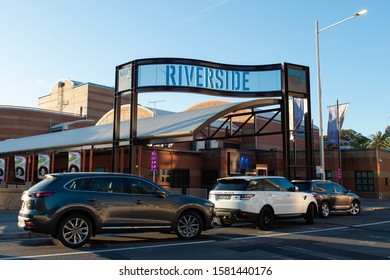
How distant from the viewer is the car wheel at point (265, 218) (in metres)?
12.6

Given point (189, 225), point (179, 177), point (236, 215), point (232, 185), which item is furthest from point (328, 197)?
point (179, 177)

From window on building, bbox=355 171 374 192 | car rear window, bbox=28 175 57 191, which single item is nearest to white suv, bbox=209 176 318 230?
car rear window, bbox=28 175 57 191

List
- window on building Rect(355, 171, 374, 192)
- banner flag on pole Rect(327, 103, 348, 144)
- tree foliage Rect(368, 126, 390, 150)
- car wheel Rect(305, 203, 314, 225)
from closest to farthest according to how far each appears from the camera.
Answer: car wheel Rect(305, 203, 314, 225), banner flag on pole Rect(327, 103, 348, 144), window on building Rect(355, 171, 374, 192), tree foliage Rect(368, 126, 390, 150)

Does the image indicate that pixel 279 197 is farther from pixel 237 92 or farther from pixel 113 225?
pixel 237 92

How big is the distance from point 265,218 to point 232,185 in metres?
1.50

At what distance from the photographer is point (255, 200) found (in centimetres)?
1262

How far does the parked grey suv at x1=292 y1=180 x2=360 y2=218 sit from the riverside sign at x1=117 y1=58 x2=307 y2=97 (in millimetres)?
5857

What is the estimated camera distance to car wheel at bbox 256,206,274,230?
12.6 meters

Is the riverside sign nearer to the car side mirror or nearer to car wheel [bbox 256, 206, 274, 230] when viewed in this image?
car wheel [bbox 256, 206, 274, 230]

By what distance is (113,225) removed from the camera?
944cm

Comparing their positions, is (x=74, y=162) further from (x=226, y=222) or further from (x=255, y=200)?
(x=255, y=200)
